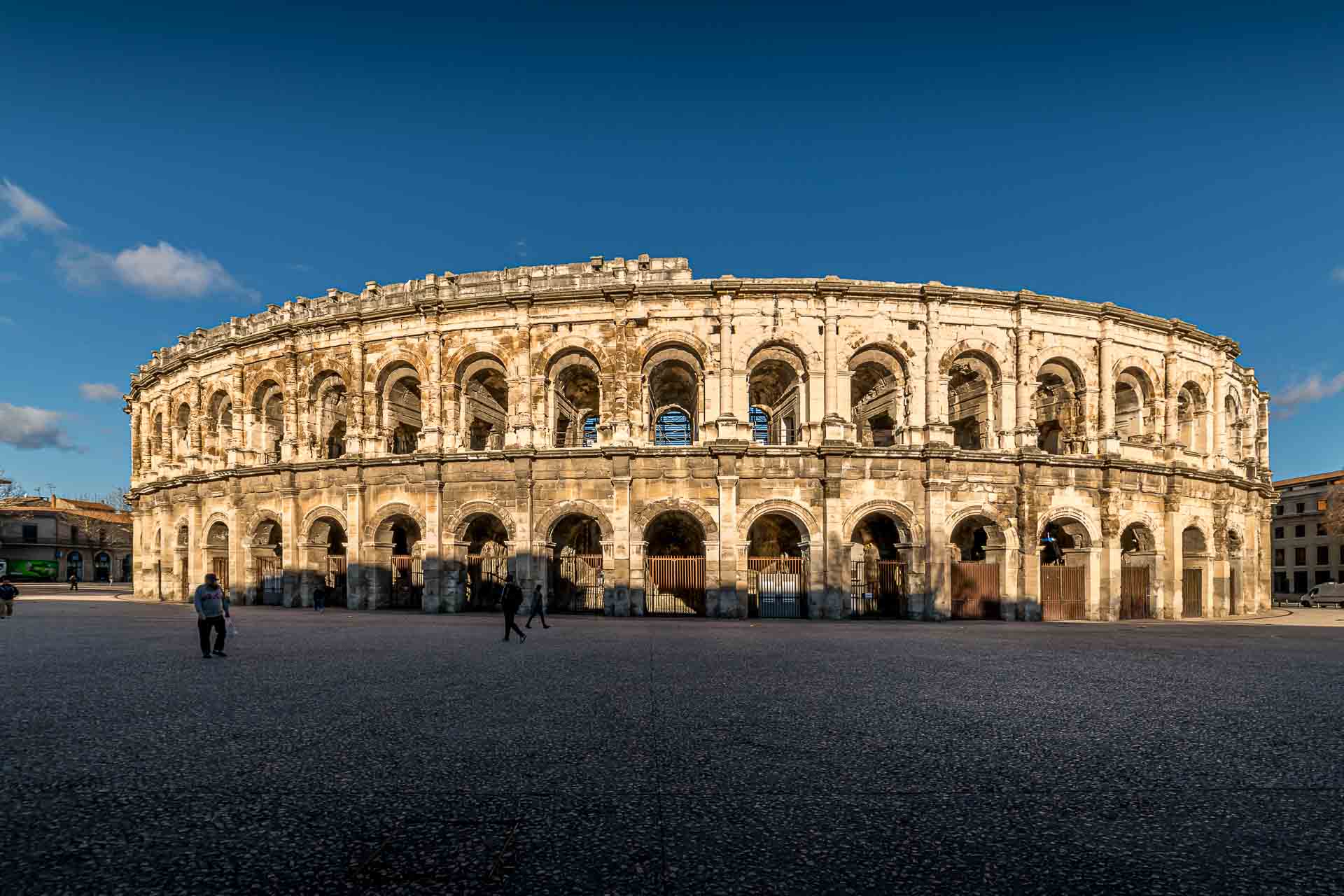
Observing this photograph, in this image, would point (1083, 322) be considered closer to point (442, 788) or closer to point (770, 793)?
point (770, 793)

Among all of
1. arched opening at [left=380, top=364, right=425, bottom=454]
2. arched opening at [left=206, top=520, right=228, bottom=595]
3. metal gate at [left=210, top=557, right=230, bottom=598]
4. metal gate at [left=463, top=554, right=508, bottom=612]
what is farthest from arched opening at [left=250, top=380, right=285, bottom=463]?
metal gate at [left=463, top=554, right=508, bottom=612]

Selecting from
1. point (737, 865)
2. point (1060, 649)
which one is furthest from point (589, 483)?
point (737, 865)

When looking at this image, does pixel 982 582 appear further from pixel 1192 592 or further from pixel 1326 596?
pixel 1326 596

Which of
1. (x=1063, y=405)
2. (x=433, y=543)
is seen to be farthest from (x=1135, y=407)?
(x=433, y=543)

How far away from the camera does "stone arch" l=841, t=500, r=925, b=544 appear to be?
65.3 ft

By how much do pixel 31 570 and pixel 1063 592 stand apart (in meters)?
69.9

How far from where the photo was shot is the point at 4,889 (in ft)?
10.6

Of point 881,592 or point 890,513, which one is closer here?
point 890,513

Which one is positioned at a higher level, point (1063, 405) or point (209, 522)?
point (1063, 405)

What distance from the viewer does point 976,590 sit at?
2067cm

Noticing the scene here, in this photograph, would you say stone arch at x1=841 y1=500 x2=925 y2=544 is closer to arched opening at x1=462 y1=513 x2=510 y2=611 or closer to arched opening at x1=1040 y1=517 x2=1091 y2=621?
arched opening at x1=1040 y1=517 x2=1091 y2=621

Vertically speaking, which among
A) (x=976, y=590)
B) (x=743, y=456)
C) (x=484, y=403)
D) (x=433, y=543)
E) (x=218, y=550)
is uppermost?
(x=484, y=403)

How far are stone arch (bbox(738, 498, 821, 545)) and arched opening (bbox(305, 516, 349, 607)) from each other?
13.3 m

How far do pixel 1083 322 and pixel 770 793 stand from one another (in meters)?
22.0
